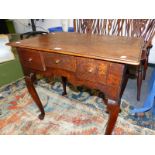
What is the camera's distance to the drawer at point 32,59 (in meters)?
0.94

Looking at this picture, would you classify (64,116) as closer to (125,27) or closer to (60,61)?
(60,61)

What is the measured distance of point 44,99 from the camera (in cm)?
164

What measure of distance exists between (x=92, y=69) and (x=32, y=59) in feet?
1.52

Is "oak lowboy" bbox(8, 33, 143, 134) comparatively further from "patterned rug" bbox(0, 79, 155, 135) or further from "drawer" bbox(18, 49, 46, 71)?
"patterned rug" bbox(0, 79, 155, 135)

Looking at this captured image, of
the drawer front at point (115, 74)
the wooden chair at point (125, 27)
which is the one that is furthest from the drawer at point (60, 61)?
the wooden chair at point (125, 27)

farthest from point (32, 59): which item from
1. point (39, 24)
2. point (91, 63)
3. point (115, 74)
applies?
point (39, 24)

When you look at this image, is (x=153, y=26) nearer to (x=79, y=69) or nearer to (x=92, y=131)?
(x=79, y=69)

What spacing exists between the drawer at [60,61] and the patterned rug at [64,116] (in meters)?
0.65

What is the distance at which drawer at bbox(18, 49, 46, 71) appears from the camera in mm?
942

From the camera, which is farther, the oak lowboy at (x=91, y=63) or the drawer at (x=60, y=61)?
the drawer at (x=60, y=61)

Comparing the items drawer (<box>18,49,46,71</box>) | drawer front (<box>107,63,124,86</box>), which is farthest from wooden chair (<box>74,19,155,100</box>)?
drawer (<box>18,49,46,71</box>)

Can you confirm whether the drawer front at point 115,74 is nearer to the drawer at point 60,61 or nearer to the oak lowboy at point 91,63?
the oak lowboy at point 91,63

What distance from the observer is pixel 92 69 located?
30.6 inches
